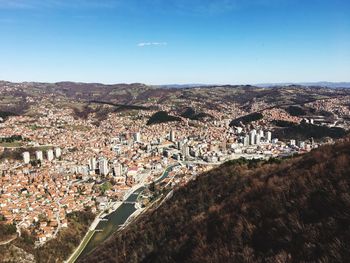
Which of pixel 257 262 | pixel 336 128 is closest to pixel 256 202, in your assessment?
pixel 257 262

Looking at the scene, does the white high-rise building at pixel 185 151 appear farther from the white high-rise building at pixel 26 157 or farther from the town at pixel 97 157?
the white high-rise building at pixel 26 157

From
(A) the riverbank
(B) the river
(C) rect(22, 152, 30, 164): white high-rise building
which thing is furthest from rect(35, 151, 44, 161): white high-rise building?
(B) the river

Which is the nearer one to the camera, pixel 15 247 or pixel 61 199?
pixel 15 247

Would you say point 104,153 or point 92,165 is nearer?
point 92,165

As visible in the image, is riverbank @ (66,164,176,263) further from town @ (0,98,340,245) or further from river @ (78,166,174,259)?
town @ (0,98,340,245)

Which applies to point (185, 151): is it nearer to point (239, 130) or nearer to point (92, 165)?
point (92, 165)

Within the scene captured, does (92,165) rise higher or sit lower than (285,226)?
lower

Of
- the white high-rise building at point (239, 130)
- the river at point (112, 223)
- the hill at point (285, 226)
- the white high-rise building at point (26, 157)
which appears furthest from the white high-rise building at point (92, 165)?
the hill at point (285, 226)

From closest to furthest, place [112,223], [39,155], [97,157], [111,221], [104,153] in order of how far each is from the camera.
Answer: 1. [112,223]
2. [111,221]
3. [39,155]
4. [97,157]
5. [104,153]

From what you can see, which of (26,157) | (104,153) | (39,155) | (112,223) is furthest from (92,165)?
(112,223)

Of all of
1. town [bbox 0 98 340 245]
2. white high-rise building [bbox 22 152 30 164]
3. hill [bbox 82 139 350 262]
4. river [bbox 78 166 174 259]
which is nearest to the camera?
hill [bbox 82 139 350 262]

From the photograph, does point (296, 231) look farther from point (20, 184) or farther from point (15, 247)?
point (20, 184)
